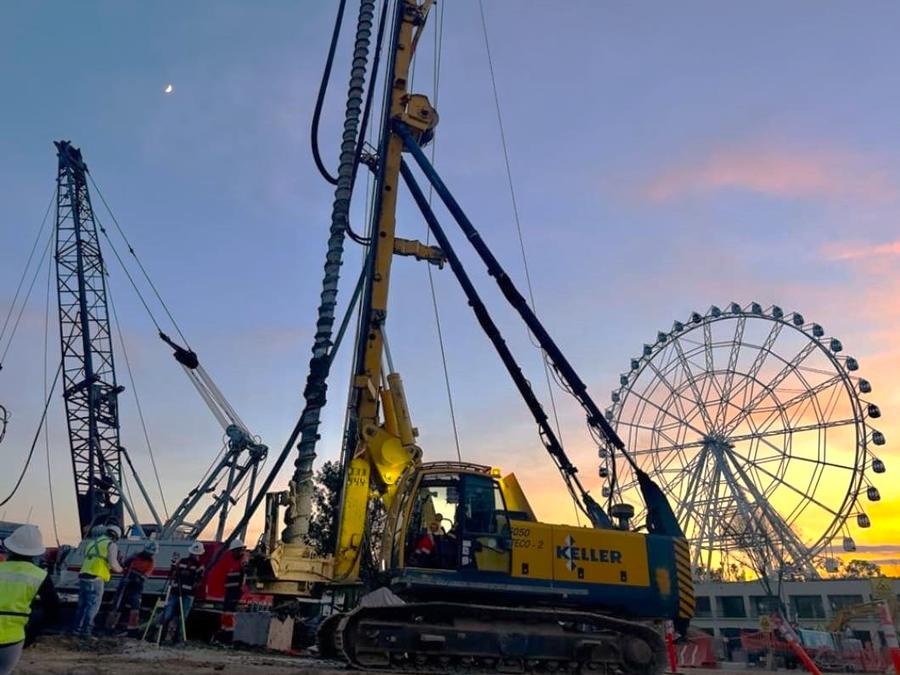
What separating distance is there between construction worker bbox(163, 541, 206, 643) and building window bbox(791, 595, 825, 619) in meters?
54.4

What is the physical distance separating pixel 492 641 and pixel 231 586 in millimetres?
7638

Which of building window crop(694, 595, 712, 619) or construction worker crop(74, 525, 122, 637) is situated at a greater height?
building window crop(694, 595, 712, 619)

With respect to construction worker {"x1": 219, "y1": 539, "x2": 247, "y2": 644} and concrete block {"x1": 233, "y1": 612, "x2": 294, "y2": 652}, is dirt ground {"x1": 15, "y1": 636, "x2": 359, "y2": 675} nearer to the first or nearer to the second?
concrete block {"x1": 233, "y1": 612, "x2": 294, "y2": 652}

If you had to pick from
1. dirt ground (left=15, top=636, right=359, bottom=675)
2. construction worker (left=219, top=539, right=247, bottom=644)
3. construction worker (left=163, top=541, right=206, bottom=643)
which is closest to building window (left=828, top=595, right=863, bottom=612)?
construction worker (left=219, top=539, right=247, bottom=644)

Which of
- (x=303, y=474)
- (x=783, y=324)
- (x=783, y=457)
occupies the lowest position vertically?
(x=303, y=474)

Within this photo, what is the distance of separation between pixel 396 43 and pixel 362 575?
11.9m

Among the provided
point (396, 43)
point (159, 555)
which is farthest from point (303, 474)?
point (159, 555)

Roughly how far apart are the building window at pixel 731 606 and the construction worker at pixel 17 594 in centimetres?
6356

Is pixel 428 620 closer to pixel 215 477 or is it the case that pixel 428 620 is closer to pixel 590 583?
pixel 590 583

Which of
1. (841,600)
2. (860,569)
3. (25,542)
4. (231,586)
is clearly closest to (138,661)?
(25,542)

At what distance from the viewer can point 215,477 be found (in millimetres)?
38469

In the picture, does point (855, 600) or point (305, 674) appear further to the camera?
point (855, 600)

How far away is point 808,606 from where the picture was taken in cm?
5544

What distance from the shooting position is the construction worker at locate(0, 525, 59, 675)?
419 cm
